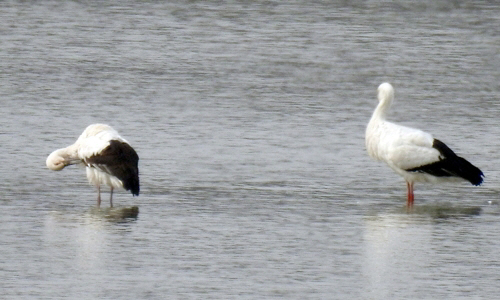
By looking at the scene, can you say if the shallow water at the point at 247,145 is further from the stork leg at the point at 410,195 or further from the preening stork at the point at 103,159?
the preening stork at the point at 103,159

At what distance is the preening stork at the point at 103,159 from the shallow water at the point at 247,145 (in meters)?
0.20

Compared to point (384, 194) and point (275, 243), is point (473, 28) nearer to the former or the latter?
point (384, 194)

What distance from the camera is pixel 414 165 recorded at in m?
11.5

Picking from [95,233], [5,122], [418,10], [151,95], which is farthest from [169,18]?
[95,233]

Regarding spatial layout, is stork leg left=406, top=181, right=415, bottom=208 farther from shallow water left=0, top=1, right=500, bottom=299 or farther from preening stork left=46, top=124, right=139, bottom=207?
preening stork left=46, top=124, right=139, bottom=207

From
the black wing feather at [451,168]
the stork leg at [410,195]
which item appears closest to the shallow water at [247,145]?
the stork leg at [410,195]

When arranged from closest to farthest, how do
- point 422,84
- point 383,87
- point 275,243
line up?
1. point 275,243
2. point 383,87
3. point 422,84

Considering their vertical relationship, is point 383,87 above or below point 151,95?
above

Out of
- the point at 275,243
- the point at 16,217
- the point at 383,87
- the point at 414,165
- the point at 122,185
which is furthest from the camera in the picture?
the point at 383,87

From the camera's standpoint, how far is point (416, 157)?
1162cm

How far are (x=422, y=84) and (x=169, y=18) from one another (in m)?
5.89

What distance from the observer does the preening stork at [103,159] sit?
1072cm

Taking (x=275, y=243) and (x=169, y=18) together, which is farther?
(x=169, y=18)

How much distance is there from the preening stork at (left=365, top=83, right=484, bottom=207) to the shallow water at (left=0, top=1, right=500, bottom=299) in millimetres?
204
